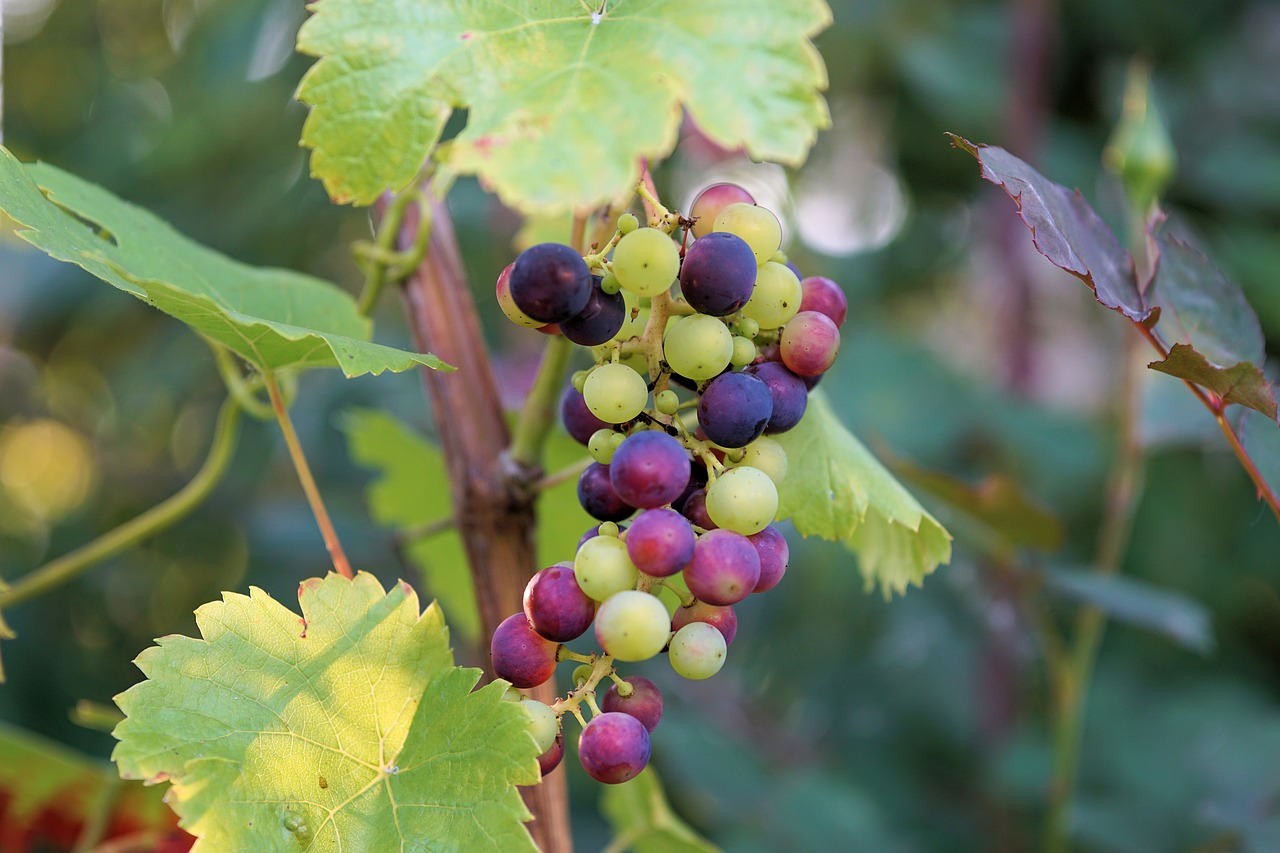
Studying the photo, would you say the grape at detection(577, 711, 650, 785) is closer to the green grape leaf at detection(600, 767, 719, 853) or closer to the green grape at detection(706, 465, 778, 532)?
the green grape at detection(706, 465, 778, 532)

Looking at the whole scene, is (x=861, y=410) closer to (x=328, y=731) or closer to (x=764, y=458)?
(x=764, y=458)

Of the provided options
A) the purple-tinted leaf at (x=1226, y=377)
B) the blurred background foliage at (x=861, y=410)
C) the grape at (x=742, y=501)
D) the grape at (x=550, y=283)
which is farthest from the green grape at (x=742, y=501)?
the blurred background foliage at (x=861, y=410)

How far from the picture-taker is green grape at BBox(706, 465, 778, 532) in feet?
1.47

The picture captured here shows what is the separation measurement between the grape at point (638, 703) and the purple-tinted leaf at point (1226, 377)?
A: 0.28m

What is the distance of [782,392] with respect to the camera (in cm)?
50

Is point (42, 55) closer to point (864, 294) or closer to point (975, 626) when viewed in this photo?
point (864, 294)

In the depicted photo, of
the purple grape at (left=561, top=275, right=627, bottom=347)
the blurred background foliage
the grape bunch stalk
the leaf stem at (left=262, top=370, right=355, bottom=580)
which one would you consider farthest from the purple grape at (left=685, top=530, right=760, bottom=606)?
the blurred background foliage

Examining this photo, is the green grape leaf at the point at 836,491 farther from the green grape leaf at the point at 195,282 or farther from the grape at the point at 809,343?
the green grape leaf at the point at 195,282

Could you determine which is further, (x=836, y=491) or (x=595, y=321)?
(x=836, y=491)

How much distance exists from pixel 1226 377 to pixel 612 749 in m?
0.35

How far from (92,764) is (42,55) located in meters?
1.83

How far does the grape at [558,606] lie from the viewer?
44 cm

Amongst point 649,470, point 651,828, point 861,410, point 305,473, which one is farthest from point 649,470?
point 861,410

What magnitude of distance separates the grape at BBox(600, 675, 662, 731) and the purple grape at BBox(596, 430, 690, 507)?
0.26 ft
